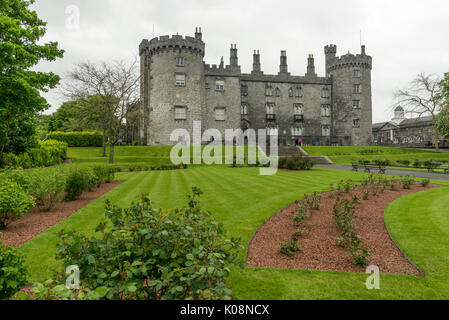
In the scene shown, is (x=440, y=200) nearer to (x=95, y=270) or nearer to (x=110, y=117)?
(x=95, y=270)

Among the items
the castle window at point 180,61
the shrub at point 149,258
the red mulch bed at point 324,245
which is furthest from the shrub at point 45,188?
the castle window at point 180,61

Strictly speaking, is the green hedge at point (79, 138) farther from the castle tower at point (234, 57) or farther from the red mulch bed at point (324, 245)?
the red mulch bed at point (324, 245)

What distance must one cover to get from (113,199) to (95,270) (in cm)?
936

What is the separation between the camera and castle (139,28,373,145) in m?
43.8

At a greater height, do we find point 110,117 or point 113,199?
point 110,117

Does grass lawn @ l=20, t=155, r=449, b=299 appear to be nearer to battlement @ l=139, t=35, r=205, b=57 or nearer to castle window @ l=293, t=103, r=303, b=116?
battlement @ l=139, t=35, r=205, b=57

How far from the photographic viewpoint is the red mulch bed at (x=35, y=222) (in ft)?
24.6

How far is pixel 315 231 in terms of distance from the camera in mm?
8109

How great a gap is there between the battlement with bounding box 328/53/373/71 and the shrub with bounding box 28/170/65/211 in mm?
53926

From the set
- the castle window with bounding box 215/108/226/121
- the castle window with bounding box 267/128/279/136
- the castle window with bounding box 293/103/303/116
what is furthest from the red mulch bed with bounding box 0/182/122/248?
the castle window with bounding box 293/103/303/116

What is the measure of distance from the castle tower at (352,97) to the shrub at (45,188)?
51.9m

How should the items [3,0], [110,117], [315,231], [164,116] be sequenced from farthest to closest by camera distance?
[164,116], [110,117], [3,0], [315,231]
